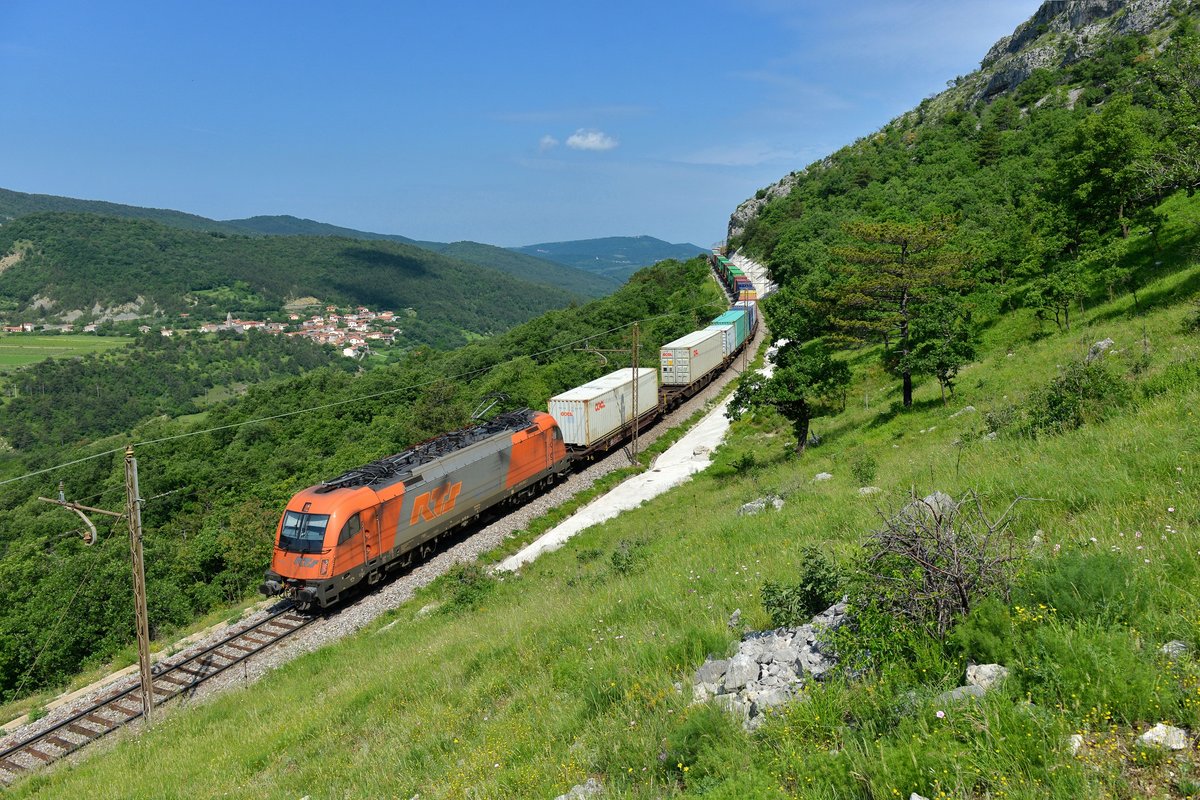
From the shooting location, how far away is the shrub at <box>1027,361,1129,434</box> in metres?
12.3

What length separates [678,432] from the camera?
36.4 m

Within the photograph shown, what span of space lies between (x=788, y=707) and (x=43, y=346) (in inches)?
8595

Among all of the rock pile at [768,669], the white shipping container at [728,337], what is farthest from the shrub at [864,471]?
the white shipping container at [728,337]

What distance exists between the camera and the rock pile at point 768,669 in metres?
5.33

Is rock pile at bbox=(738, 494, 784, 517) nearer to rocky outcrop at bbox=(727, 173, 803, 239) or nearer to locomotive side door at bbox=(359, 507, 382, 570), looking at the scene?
locomotive side door at bbox=(359, 507, 382, 570)

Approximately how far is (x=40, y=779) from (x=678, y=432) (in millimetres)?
29523

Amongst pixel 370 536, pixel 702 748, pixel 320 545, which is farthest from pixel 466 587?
pixel 702 748

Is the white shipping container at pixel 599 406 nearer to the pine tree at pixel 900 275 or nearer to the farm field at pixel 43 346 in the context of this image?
the pine tree at pixel 900 275

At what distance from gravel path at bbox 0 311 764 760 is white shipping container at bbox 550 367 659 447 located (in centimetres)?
262

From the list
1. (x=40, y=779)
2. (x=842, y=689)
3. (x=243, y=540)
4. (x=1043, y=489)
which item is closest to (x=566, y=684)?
(x=842, y=689)

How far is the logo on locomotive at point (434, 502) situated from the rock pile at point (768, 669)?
15966 millimetres

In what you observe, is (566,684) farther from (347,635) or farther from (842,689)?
(347,635)

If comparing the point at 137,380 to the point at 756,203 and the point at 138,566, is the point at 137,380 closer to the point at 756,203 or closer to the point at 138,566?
the point at 756,203

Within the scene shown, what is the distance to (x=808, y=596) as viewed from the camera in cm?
681
